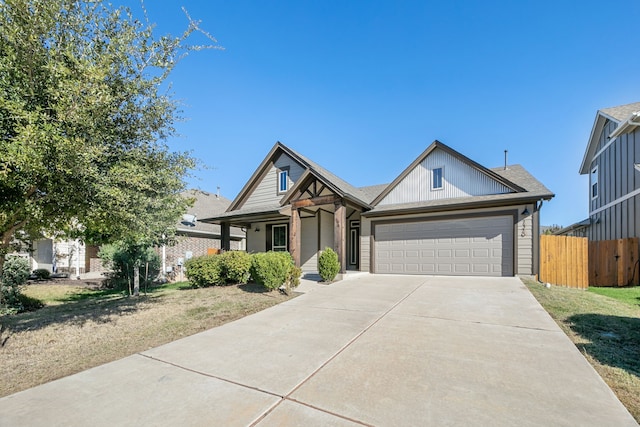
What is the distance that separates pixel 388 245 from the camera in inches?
501

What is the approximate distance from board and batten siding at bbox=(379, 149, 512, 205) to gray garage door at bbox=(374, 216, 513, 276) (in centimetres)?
117

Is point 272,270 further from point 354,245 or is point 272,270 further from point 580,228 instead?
point 580,228

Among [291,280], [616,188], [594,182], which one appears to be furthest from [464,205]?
[594,182]

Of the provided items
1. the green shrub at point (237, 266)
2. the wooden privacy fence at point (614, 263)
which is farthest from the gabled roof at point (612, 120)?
the green shrub at point (237, 266)

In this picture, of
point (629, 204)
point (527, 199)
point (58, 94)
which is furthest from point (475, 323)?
point (629, 204)

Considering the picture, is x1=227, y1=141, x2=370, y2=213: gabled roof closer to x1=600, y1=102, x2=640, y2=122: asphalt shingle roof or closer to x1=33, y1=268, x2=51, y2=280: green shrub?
x1=33, y1=268, x2=51, y2=280: green shrub

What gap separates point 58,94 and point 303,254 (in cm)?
1183

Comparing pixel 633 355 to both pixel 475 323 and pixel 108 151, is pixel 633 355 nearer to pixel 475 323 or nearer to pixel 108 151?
pixel 475 323

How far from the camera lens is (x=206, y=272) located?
10.4 m

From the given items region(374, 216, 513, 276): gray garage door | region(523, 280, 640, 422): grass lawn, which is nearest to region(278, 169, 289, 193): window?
A: region(374, 216, 513, 276): gray garage door

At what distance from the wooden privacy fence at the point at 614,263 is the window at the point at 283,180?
14.3 metres

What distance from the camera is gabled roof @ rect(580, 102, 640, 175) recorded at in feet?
42.6

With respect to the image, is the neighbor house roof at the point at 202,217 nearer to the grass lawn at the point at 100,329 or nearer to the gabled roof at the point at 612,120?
the grass lawn at the point at 100,329

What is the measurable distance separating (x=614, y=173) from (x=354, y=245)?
1400cm
